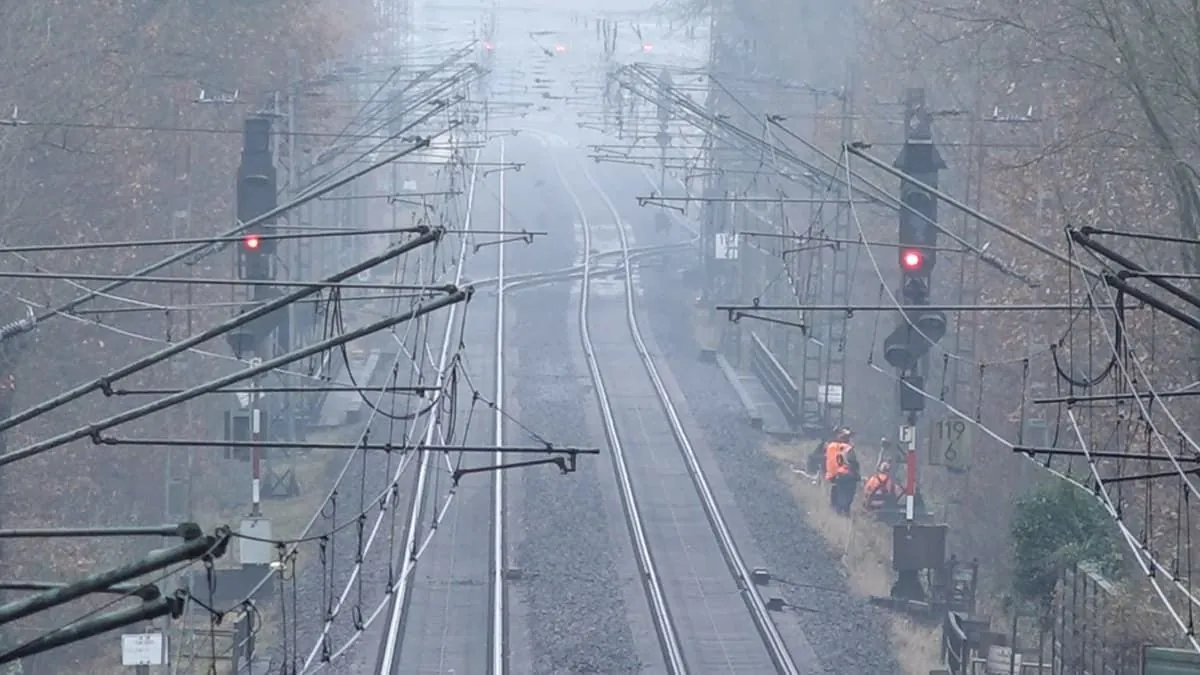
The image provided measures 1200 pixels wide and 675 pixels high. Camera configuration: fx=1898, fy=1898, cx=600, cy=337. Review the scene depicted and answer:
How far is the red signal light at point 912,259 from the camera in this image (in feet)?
66.9

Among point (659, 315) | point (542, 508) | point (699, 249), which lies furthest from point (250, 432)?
point (699, 249)

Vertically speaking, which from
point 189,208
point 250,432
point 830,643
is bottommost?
point 830,643

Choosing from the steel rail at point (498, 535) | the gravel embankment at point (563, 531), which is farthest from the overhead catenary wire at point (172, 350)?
the gravel embankment at point (563, 531)

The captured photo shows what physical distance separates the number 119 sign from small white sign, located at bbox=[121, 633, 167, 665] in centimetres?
1025

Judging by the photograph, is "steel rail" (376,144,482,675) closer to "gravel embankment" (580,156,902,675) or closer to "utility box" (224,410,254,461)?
"utility box" (224,410,254,461)

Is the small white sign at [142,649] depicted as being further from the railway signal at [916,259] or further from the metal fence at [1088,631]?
the metal fence at [1088,631]

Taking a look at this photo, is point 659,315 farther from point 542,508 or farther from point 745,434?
point 542,508

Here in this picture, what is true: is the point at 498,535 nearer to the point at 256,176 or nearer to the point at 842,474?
the point at 842,474

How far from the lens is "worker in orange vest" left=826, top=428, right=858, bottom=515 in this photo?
1117 inches

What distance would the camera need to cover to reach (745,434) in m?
33.4

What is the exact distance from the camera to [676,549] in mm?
25406

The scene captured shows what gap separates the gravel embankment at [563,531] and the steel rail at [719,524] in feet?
4.49

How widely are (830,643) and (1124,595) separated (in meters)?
3.43

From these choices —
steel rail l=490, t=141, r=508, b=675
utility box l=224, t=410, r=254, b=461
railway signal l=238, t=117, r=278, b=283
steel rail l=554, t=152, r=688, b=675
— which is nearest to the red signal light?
steel rail l=490, t=141, r=508, b=675
